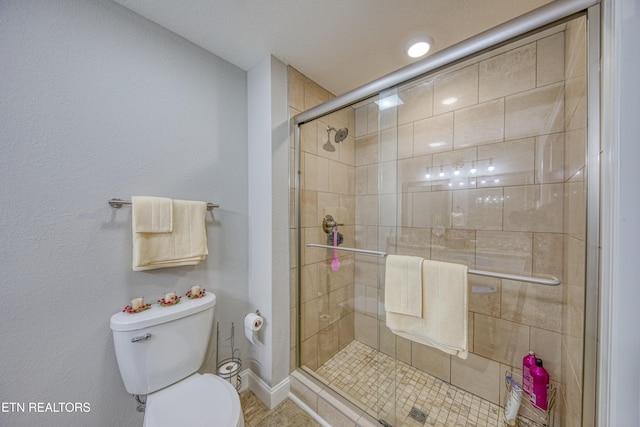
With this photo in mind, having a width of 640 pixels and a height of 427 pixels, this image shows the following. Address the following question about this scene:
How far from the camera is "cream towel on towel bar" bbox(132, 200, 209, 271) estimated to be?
3.52ft

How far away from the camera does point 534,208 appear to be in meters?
1.27

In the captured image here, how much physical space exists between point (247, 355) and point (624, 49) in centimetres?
216

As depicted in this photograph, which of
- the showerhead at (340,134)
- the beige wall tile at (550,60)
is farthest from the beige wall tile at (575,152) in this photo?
the showerhead at (340,134)

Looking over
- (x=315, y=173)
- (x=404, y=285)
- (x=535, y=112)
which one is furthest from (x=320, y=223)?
(x=535, y=112)

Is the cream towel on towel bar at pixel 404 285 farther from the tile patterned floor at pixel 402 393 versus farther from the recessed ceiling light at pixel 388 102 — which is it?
the recessed ceiling light at pixel 388 102

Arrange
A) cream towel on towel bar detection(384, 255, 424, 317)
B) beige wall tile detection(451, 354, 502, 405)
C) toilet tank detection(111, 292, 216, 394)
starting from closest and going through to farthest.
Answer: toilet tank detection(111, 292, 216, 394) → cream towel on towel bar detection(384, 255, 424, 317) → beige wall tile detection(451, 354, 502, 405)

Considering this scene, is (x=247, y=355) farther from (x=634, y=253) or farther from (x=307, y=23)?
(x=307, y=23)

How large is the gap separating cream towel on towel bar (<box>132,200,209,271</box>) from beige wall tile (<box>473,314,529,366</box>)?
1788 mm

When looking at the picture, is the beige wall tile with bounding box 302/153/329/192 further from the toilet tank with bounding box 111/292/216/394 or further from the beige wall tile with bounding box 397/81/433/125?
the toilet tank with bounding box 111/292/216/394

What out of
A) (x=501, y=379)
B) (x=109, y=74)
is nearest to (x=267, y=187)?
(x=109, y=74)

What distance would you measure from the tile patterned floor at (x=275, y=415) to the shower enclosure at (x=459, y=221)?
0.74 ft

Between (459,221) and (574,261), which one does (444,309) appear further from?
(459,221)

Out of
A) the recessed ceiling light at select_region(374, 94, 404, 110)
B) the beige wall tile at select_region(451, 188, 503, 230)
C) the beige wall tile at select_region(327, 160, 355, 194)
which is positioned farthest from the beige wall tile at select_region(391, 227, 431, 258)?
the recessed ceiling light at select_region(374, 94, 404, 110)

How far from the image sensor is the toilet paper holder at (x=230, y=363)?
1361 mm
